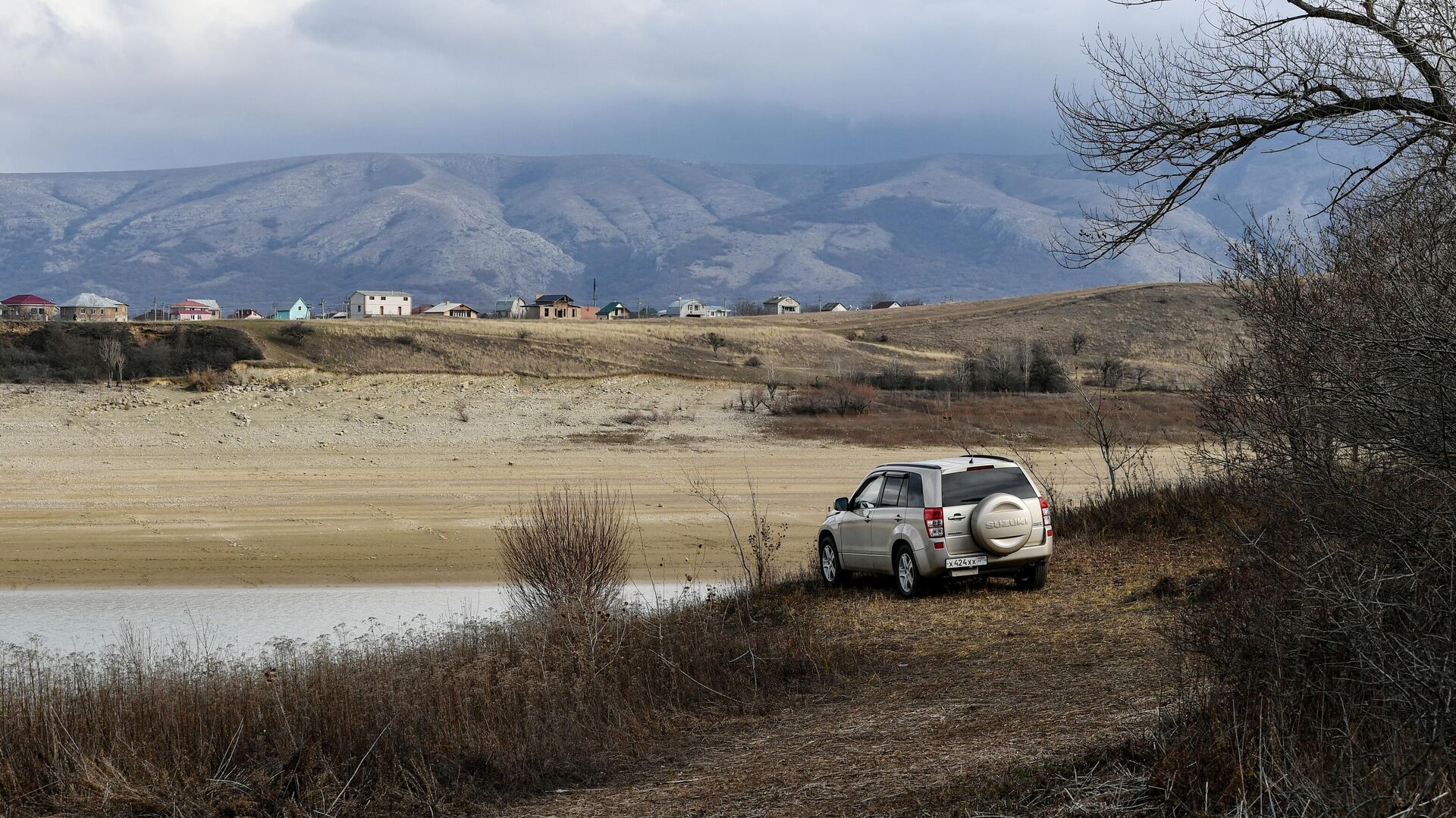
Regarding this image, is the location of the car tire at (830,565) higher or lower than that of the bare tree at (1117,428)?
lower

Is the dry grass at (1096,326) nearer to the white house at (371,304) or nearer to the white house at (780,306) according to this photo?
the white house at (780,306)

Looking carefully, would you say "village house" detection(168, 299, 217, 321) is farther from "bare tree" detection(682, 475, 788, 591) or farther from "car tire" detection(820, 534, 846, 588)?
"car tire" detection(820, 534, 846, 588)

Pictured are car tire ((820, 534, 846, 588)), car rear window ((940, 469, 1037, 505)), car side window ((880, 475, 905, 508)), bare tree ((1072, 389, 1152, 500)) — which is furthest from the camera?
bare tree ((1072, 389, 1152, 500))

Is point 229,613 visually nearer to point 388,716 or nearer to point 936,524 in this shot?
point 388,716

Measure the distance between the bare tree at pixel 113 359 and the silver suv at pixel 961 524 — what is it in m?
39.9

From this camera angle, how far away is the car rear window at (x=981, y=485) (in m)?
15.3

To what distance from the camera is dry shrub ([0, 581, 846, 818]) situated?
8.61 m

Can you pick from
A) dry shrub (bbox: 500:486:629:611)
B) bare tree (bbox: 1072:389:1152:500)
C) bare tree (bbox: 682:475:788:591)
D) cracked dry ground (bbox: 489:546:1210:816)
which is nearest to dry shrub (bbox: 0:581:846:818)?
dry shrub (bbox: 500:486:629:611)

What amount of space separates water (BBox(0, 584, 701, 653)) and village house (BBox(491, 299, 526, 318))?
133 meters

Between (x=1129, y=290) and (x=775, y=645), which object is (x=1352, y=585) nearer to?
(x=775, y=645)

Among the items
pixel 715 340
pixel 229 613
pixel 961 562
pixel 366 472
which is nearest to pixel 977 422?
pixel 366 472

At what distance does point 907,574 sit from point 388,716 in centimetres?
759

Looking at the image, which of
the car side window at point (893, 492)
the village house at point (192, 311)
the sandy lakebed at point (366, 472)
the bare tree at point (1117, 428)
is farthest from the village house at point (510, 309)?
the car side window at point (893, 492)

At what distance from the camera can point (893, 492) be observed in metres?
16.2
